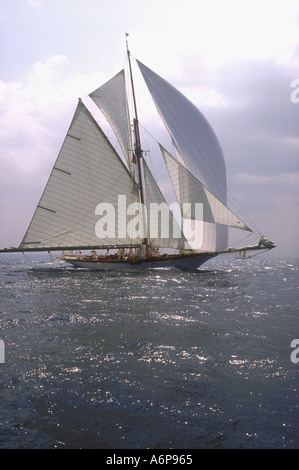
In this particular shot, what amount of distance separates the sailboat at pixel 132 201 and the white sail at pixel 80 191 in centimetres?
10

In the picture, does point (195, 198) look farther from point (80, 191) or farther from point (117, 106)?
point (117, 106)

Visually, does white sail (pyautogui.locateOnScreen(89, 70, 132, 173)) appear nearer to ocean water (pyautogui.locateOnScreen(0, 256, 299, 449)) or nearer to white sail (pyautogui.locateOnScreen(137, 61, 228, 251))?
white sail (pyautogui.locateOnScreen(137, 61, 228, 251))

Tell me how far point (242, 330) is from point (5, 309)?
32.1 feet

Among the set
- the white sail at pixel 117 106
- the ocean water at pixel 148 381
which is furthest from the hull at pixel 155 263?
the ocean water at pixel 148 381

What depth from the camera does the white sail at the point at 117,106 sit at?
3850 centimetres

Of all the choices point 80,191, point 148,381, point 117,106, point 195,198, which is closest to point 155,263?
point 195,198

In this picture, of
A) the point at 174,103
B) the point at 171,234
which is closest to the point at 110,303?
the point at 171,234

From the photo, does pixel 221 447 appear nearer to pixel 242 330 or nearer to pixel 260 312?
pixel 242 330

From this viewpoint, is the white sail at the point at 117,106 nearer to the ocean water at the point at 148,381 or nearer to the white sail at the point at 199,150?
the white sail at the point at 199,150

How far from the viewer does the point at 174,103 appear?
35.9 m

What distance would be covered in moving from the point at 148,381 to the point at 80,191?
29.4 m

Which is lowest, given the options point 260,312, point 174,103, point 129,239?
point 260,312

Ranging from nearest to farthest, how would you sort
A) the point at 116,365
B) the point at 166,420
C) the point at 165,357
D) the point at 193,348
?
1. the point at 166,420
2. the point at 116,365
3. the point at 165,357
4. the point at 193,348

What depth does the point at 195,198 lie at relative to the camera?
3291 centimetres
